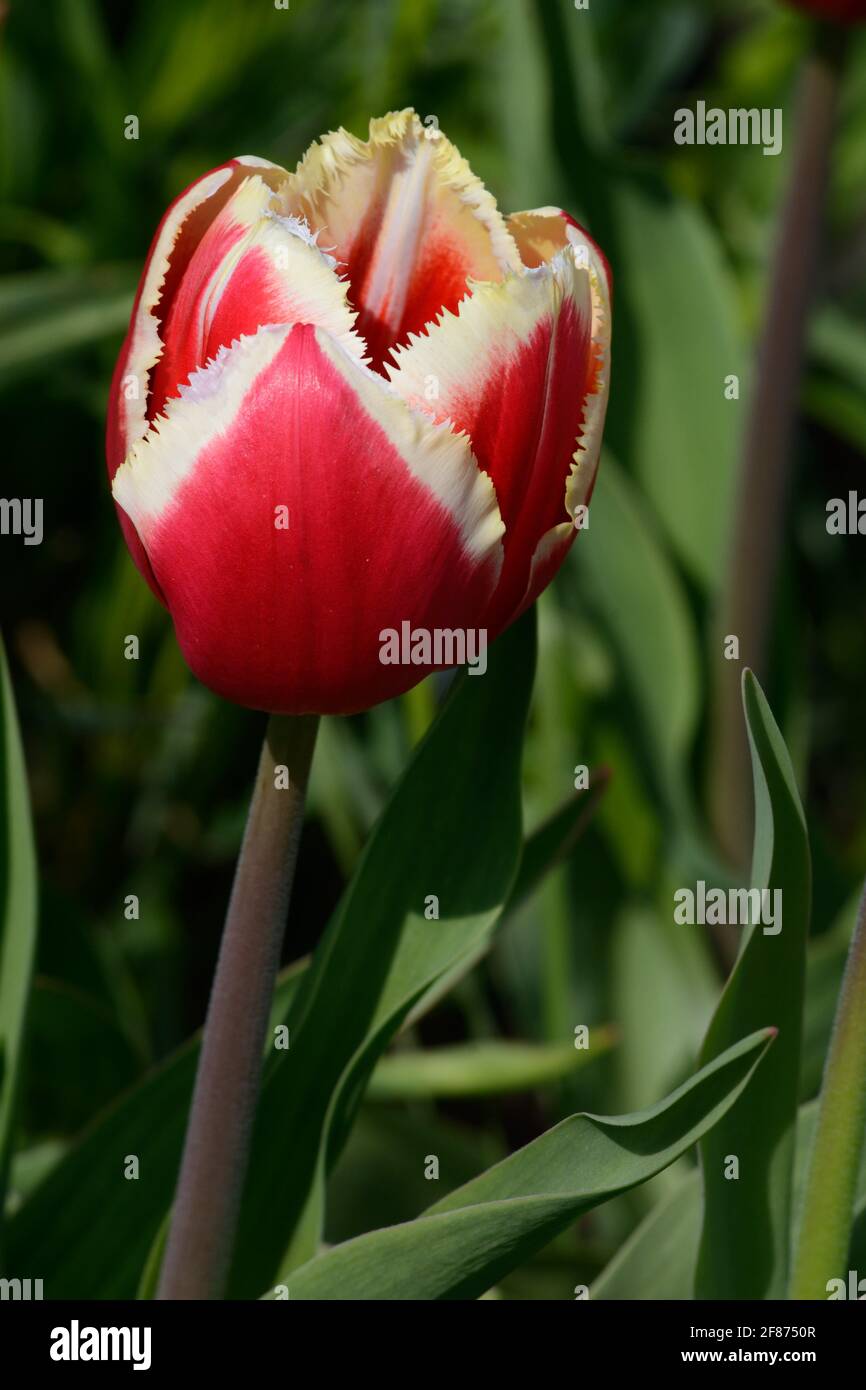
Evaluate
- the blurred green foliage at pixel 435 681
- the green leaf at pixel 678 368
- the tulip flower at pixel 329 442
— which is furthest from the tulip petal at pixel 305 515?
the green leaf at pixel 678 368

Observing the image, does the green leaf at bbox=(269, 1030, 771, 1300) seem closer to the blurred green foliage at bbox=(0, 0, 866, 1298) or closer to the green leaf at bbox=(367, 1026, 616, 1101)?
the blurred green foliage at bbox=(0, 0, 866, 1298)

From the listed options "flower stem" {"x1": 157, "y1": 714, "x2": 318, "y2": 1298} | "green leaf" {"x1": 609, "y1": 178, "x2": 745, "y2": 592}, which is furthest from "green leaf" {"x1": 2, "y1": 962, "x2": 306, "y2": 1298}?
"green leaf" {"x1": 609, "y1": 178, "x2": 745, "y2": 592}

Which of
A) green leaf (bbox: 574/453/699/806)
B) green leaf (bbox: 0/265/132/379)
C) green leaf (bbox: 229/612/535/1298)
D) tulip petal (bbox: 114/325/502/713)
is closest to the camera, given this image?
tulip petal (bbox: 114/325/502/713)

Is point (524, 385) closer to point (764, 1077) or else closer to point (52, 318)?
point (764, 1077)

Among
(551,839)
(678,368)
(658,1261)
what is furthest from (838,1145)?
(678,368)

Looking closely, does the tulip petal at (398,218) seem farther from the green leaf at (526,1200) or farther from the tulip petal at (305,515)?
the green leaf at (526,1200)

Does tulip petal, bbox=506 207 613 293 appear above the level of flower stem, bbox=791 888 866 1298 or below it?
above
